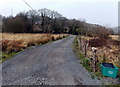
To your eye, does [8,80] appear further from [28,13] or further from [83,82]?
[28,13]

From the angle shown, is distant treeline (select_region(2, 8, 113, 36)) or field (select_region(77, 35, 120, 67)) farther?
distant treeline (select_region(2, 8, 113, 36))

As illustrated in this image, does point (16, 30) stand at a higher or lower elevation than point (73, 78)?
higher

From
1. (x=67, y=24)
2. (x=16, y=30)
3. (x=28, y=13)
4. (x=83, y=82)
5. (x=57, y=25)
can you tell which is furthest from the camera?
(x=67, y=24)

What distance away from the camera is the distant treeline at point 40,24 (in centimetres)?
3459

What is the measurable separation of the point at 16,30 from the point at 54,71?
32801mm

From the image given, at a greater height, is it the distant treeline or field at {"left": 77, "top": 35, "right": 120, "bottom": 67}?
the distant treeline

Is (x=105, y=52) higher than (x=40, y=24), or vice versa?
(x=40, y=24)

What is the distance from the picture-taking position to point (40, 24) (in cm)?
4691

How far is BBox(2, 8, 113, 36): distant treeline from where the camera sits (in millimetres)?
34594

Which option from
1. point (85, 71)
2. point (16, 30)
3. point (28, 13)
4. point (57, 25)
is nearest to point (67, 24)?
point (57, 25)

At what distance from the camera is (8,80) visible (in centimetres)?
430

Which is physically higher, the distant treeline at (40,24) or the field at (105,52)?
the distant treeline at (40,24)

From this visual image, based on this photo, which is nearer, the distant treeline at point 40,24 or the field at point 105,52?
the field at point 105,52

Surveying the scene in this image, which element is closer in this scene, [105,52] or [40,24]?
[105,52]
